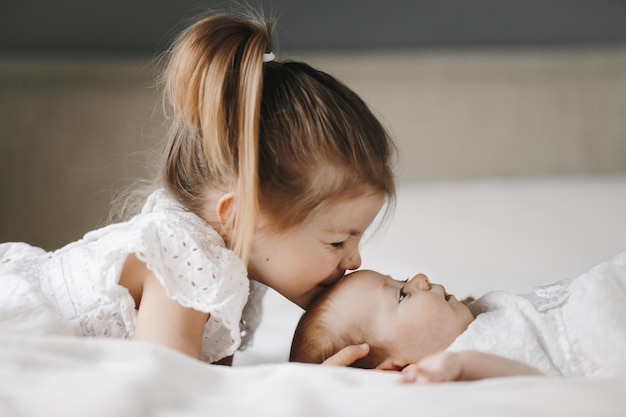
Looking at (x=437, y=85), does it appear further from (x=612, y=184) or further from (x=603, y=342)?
(x=603, y=342)

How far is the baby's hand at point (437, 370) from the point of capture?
73 centimetres

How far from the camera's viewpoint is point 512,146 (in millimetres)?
2152

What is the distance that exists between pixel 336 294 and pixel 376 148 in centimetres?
22

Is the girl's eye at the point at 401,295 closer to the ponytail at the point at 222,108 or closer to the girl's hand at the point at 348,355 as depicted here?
the girl's hand at the point at 348,355

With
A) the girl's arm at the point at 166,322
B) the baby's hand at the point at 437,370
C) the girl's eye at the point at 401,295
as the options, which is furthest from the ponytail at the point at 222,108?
Result: the baby's hand at the point at 437,370

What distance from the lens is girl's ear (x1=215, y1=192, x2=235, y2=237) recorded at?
1.03m

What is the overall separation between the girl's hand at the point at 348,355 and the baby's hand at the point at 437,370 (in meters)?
0.23

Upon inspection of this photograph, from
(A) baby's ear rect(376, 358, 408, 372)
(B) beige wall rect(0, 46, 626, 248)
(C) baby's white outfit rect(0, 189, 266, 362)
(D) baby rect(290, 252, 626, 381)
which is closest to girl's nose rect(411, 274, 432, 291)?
(D) baby rect(290, 252, 626, 381)

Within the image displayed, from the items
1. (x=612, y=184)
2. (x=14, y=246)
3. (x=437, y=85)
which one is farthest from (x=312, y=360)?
(x=437, y=85)

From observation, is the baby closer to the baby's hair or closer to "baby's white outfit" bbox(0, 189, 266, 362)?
the baby's hair

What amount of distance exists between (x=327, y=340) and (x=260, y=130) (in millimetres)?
300

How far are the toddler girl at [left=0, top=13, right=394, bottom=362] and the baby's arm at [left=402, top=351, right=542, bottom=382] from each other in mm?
306

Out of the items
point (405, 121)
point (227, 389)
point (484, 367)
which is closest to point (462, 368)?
point (484, 367)

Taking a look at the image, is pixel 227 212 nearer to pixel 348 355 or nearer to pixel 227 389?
pixel 348 355
